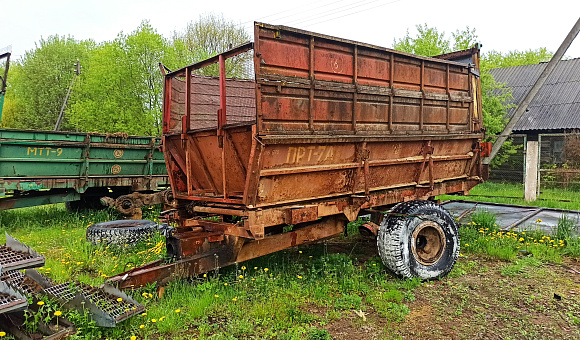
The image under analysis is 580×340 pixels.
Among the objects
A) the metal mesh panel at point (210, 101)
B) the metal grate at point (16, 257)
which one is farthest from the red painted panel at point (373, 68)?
the metal grate at point (16, 257)

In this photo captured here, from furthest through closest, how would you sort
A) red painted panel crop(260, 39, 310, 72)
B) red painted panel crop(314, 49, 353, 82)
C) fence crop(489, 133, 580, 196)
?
fence crop(489, 133, 580, 196), red painted panel crop(314, 49, 353, 82), red painted panel crop(260, 39, 310, 72)

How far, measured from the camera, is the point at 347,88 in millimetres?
4492

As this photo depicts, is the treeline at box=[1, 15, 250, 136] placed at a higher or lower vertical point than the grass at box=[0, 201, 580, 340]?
higher

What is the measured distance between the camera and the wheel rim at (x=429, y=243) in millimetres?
5039

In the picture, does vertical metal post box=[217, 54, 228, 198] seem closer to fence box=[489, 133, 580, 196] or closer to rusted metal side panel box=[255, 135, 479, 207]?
rusted metal side panel box=[255, 135, 479, 207]

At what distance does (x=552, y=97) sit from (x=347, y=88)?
1641 cm

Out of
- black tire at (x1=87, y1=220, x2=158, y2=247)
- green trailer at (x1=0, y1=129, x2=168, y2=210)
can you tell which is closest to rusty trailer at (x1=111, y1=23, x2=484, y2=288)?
black tire at (x1=87, y1=220, x2=158, y2=247)

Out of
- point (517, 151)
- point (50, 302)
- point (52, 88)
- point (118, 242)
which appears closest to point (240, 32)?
point (52, 88)

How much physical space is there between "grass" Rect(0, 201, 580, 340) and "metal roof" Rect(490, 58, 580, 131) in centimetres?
1097

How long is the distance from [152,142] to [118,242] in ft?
13.0

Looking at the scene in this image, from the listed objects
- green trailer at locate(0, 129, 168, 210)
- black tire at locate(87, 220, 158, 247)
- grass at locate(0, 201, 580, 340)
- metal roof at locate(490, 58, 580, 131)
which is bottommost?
grass at locate(0, 201, 580, 340)

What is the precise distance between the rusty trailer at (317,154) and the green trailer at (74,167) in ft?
11.8

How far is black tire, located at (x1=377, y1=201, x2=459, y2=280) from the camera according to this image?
475 cm

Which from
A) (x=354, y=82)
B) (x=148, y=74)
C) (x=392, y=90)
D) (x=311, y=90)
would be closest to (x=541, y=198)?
(x=392, y=90)
